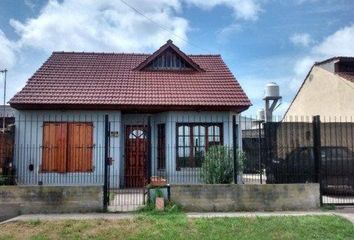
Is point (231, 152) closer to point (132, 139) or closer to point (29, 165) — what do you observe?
point (132, 139)

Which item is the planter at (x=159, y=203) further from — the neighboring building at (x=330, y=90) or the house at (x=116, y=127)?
the neighboring building at (x=330, y=90)

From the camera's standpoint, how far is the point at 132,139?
17.5 metres

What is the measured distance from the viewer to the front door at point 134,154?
16.9m

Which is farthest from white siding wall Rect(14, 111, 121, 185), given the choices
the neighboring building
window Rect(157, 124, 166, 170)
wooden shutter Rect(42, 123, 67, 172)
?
the neighboring building

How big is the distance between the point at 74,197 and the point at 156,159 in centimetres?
616

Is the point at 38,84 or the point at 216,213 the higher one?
the point at 38,84

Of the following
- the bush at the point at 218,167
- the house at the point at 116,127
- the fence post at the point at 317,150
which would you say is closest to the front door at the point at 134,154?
the house at the point at 116,127

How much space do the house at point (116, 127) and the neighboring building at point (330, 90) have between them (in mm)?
8080

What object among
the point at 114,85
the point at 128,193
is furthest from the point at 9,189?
the point at 114,85

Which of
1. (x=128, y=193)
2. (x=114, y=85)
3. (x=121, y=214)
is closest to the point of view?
(x=121, y=214)

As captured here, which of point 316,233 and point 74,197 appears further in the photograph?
point 74,197

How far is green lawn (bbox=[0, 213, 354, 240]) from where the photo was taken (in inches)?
351

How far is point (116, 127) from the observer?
1700cm

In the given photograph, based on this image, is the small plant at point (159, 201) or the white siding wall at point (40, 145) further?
the white siding wall at point (40, 145)
